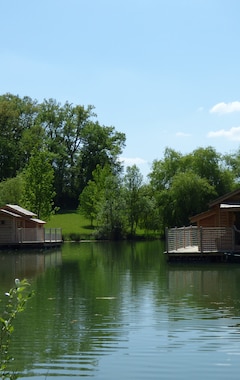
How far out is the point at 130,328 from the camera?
1471 centimetres

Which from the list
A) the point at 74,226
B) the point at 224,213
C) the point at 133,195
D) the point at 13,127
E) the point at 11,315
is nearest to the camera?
the point at 11,315

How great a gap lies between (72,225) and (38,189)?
61.6 feet

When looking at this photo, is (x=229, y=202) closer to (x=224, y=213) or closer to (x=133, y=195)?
(x=224, y=213)

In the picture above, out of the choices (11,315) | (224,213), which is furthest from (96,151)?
(11,315)

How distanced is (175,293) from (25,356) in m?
10.5

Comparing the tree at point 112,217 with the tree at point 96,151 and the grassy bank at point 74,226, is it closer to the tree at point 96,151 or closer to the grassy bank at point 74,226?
the grassy bank at point 74,226

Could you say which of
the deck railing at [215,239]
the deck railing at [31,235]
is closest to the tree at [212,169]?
the deck railing at [31,235]

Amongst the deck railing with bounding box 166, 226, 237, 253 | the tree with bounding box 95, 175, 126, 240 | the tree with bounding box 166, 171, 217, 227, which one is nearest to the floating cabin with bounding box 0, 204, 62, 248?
the tree with bounding box 166, 171, 217, 227

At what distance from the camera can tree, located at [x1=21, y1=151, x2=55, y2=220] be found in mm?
69688

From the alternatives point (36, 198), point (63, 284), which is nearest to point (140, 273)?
point (63, 284)

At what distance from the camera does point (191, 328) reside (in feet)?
47.4

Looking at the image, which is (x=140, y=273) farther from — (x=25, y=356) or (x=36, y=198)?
(x=36, y=198)

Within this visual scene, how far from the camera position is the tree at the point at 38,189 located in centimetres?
6969

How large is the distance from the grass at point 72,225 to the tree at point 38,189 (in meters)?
8.47
